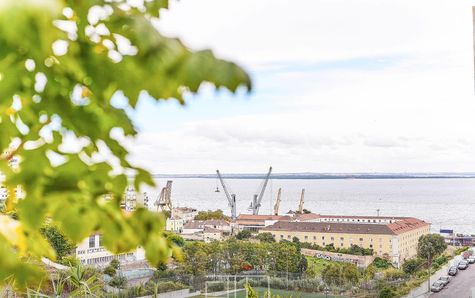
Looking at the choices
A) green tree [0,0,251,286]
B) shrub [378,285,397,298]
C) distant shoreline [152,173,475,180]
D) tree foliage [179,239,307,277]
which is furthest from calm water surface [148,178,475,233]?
green tree [0,0,251,286]

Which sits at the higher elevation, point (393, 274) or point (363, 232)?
point (363, 232)

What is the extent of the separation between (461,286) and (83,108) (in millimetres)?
4329

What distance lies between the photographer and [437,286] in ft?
14.9

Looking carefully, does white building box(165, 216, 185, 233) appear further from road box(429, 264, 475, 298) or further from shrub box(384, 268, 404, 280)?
road box(429, 264, 475, 298)

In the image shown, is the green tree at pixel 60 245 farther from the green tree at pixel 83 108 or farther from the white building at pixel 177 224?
the green tree at pixel 83 108

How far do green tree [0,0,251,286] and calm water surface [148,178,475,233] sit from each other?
14.1 ft

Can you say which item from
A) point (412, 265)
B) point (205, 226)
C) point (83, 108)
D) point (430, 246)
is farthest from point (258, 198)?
point (83, 108)

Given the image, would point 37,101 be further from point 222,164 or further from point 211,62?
point 222,164

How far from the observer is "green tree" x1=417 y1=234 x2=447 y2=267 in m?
4.63

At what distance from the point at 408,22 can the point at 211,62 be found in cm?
450

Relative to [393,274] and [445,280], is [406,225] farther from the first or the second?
[445,280]

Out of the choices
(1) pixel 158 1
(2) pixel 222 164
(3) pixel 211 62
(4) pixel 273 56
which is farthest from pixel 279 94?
(3) pixel 211 62

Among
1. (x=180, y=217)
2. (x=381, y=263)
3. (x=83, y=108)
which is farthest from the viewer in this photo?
(x=180, y=217)

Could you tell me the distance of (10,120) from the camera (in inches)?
18.5
